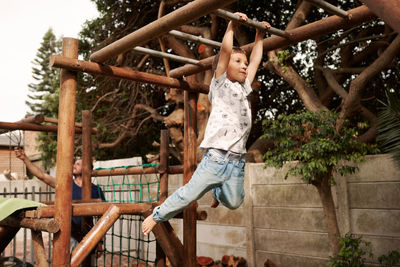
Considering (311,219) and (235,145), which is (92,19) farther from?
(235,145)

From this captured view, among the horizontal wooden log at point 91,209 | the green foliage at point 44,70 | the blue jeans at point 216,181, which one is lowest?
the horizontal wooden log at point 91,209

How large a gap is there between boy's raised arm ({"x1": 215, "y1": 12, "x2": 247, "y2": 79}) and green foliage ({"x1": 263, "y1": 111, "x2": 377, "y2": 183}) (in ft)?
6.53

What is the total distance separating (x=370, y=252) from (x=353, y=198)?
2.26 feet

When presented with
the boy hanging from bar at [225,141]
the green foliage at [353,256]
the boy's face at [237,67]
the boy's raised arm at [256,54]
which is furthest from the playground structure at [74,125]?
the green foliage at [353,256]

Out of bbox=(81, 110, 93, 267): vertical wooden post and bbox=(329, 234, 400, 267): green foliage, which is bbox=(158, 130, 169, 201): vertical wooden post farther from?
bbox=(329, 234, 400, 267): green foliage

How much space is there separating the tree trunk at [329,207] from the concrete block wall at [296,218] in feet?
1.54

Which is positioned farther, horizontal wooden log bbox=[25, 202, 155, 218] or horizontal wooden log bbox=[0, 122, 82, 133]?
horizontal wooden log bbox=[0, 122, 82, 133]

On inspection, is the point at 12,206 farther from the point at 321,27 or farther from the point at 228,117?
the point at 321,27

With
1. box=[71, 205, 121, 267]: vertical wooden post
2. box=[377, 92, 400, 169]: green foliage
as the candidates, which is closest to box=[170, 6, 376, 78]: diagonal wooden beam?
box=[377, 92, 400, 169]: green foliage

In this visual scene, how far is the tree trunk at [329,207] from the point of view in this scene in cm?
452

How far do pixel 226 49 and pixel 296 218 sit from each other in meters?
3.63

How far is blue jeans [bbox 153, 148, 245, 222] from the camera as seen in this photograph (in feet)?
8.55

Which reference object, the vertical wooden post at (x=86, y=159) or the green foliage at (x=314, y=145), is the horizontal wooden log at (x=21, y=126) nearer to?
the vertical wooden post at (x=86, y=159)

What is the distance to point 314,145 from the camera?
13.9ft
